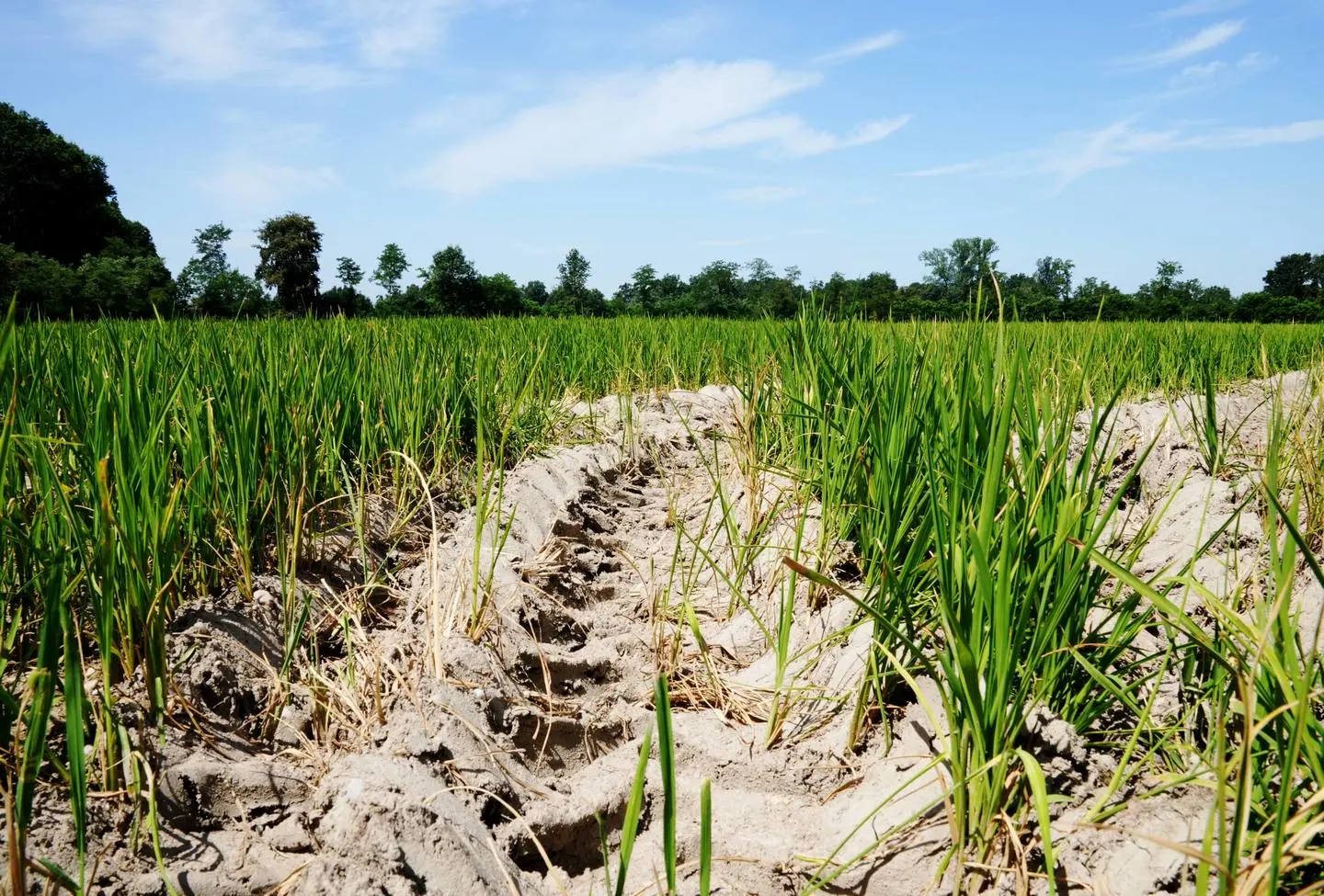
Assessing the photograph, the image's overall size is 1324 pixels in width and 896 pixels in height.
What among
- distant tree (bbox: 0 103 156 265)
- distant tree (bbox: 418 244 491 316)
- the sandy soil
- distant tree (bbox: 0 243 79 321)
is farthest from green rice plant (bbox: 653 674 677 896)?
distant tree (bbox: 418 244 491 316)

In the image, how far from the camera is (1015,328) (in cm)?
156

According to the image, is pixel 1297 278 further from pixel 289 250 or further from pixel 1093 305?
pixel 289 250

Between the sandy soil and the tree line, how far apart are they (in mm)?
1032

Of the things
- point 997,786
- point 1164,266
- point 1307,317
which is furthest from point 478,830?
point 1164,266

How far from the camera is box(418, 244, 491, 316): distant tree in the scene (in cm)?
4341

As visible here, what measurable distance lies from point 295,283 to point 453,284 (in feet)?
43.5

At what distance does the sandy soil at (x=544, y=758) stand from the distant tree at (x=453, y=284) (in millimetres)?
42194

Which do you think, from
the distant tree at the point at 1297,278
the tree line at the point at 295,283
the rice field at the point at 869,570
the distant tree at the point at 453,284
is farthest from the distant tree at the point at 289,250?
the distant tree at the point at 1297,278

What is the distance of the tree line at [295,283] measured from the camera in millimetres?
9836

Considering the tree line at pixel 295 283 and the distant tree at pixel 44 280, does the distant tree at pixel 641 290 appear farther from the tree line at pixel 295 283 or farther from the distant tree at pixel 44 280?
the distant tree at pixel 44 280

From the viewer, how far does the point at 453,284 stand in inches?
1736

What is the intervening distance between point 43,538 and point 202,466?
33 cm

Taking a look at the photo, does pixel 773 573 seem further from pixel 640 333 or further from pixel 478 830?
pixel 640 333

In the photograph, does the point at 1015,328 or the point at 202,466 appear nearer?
the point at 1015,328
